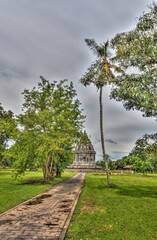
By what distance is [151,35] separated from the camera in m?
10.8

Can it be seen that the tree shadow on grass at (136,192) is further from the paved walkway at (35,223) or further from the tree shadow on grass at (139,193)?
the paved walkway at (35,223)

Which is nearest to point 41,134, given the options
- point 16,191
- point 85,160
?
point 16,191

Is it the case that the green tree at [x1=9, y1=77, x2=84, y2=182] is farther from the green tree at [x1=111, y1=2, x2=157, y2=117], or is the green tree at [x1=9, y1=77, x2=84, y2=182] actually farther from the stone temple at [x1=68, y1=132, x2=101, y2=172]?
the stone temple at [x1=68, y1=132, x2=101, y2=172]

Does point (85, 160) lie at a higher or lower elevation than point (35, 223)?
higher

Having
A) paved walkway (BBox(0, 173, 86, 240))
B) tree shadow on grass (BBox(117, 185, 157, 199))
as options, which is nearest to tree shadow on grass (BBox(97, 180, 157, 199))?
tree shadow on grass (BBox(117, 185, 157, 199))

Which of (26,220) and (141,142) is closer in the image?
(26,220)

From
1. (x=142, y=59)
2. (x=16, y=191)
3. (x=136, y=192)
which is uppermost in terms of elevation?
(x=142, y=59)

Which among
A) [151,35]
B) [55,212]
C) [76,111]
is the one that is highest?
[151,35]

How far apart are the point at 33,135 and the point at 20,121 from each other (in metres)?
2.36

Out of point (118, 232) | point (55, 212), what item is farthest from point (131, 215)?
point (55, 212)

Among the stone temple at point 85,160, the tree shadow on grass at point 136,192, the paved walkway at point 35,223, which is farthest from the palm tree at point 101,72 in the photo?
the stone temple at point 85,160

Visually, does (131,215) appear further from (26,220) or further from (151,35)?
(151,35)

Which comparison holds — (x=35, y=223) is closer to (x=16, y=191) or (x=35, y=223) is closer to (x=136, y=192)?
(x=16, y=191)

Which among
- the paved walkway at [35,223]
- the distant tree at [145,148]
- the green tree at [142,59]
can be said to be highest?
the green tree at [142,59]
